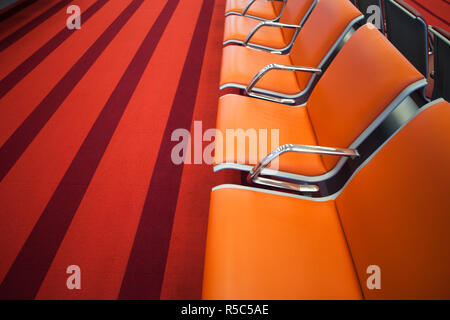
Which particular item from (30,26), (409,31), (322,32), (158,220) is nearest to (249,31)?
(322,32)

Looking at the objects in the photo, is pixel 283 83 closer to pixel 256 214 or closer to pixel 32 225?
pixel 256 214

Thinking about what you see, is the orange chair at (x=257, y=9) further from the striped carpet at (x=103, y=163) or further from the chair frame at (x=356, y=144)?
the chair frame at (x=356, y=144)

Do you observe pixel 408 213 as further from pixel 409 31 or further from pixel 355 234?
pixel 409 31

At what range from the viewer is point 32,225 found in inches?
55.6

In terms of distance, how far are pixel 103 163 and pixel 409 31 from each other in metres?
2.13

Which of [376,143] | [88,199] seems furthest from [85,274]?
[376,143]

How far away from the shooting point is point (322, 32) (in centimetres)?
144

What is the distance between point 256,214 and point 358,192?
0.38m

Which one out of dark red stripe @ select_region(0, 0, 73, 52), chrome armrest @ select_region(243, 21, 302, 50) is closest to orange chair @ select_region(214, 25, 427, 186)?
chrome armrest @ select_region(243, 21, 302, 50)

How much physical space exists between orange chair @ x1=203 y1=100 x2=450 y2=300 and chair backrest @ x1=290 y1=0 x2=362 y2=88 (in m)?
0.76

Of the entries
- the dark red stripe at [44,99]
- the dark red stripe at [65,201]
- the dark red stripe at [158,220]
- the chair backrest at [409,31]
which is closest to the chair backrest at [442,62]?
the chair backrest at [409,31]

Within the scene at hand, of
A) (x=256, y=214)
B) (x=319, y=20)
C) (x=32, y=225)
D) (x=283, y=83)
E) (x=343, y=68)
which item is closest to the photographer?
(x=256, y=214)

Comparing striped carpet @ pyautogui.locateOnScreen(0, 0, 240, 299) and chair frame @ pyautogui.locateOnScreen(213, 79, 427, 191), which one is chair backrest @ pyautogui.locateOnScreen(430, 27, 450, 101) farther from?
striped carpet @ pyautogui.locateOnScreen(0, 0, 240, 299)

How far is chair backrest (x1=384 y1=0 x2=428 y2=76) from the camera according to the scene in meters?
1.39
